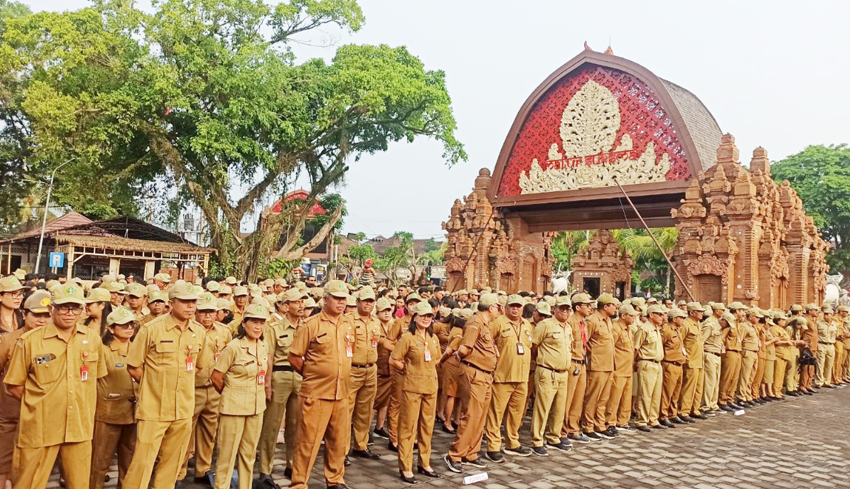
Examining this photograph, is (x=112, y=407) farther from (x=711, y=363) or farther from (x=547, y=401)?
(x=711, y=363)

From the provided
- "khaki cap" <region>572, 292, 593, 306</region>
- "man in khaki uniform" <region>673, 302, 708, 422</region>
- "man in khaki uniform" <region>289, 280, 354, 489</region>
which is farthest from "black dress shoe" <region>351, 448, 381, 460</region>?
"man in khaki uniform" <region>673, 302, 708, 422</region>

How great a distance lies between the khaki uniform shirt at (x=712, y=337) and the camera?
9.59 meters

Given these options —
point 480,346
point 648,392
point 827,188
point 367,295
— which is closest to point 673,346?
point 648,392

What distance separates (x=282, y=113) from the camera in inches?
778

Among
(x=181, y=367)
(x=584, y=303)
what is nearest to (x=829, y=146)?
(x=584, y=303)

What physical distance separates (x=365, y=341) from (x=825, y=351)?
10.9 meters

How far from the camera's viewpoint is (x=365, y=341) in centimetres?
632

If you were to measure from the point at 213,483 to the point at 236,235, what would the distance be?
56.4 ft

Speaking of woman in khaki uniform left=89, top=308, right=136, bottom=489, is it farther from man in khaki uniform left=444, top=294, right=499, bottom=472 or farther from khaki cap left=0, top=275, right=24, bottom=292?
man in khaki uniform left=444, top=294, right=499, bottom=472

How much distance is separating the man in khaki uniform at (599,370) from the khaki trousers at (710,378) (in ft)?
8.40

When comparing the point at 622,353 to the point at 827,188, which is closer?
the point at 622,353

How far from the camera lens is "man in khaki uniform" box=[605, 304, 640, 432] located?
25.8ft

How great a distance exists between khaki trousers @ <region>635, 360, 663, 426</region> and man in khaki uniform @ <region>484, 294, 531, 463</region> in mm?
2448

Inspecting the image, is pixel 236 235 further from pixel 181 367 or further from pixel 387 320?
pixel 181 367
